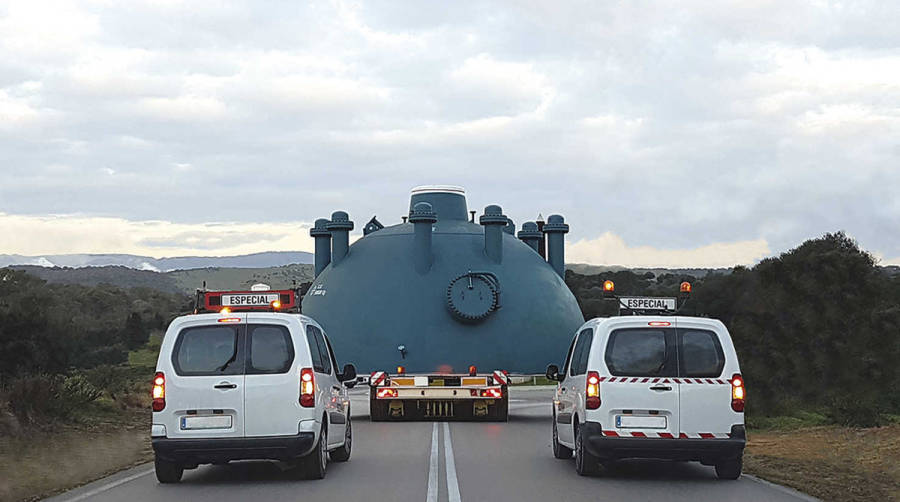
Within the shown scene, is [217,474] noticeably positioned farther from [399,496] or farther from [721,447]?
[721,447]

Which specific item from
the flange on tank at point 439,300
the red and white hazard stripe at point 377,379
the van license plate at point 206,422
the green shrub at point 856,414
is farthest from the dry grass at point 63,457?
the green shrub at point 856,414

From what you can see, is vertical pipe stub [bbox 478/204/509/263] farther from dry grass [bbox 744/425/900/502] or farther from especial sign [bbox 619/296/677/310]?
especial sign [bbox 619/296/677/310]

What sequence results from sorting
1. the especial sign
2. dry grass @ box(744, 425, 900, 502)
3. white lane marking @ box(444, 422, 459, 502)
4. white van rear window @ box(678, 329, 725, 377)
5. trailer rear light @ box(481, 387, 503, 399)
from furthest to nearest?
trailer rear light @ box(481, 387, 503, 399) < the especial sign < white van rear window @ box(678, 329, 725, 377) < dry grass @ box(744, 425, 900, 502) < white lane marking @ box(444, 422, 459, 502)

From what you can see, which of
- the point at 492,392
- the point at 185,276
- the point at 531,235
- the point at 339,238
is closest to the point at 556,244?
the point at 531,235

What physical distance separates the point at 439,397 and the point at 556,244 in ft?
52.4

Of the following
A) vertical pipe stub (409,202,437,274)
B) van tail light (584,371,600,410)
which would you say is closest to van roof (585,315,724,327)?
van tail light (584,371,600,410)

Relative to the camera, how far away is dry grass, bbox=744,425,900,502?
13.3m

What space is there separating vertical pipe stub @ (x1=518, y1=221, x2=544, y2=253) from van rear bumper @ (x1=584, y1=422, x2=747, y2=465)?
27873mm

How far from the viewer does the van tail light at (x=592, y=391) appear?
46.0ft

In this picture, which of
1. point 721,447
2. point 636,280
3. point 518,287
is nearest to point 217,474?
point 721,447

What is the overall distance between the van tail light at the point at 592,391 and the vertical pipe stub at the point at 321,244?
84.9ft

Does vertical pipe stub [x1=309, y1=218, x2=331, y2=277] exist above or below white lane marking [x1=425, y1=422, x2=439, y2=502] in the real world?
above

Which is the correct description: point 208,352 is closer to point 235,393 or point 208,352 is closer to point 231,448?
point 235,393

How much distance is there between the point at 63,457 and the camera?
57.1 ft
